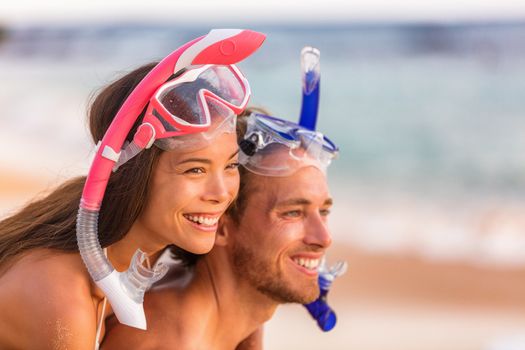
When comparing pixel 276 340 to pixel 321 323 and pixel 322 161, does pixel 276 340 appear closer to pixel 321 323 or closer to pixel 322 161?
pixel 321 323

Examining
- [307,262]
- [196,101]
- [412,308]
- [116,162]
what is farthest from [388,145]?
[116,162]

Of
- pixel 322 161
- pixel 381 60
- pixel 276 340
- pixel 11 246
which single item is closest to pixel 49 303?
pixel 11 246

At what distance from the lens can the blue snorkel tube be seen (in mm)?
4723

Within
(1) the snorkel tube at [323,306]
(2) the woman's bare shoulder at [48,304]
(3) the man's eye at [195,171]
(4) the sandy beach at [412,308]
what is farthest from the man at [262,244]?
(4) the sandy beach at [412,308]

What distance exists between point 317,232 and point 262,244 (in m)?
0.27

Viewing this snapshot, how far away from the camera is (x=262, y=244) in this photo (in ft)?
15.1

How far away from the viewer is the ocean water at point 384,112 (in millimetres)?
12031

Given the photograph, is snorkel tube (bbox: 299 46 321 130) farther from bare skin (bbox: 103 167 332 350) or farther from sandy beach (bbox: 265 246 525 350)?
sandy beach (bbox: 265 246 525 350)

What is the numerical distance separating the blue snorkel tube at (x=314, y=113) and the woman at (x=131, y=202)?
606mm

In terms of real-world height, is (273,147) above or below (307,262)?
above

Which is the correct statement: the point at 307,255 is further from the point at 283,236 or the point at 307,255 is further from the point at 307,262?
the point at 283,236

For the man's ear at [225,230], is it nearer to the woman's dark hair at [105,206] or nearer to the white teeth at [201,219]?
the white teeth at [201,219]

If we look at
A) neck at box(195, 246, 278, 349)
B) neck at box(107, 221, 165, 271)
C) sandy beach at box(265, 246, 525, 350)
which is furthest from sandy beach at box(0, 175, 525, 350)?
neck at box(107, 221, 165, 271)

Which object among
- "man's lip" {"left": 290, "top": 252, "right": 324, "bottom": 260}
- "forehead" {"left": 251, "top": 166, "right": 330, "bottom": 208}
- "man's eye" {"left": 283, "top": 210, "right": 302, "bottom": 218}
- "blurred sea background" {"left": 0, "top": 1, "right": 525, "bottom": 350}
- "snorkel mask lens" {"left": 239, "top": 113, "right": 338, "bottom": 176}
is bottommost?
"man's lip" {"left": 290, "top": 252, "right": 324, "bottom": 260}
